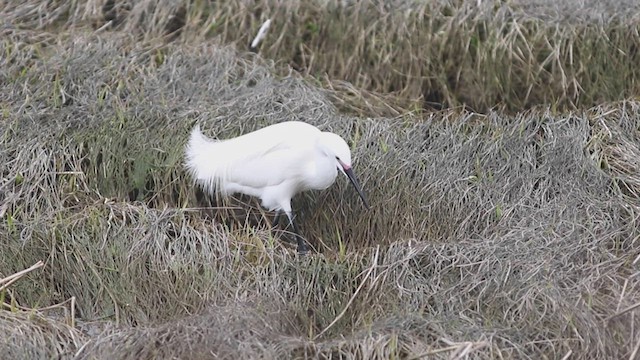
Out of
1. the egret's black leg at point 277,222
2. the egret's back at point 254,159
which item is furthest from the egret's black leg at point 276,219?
the egret's back at point 254,159

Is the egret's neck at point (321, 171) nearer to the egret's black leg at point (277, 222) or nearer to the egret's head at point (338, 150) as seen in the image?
the egret's head at point (338, 150)

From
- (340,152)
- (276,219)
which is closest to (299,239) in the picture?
A: (276,219)

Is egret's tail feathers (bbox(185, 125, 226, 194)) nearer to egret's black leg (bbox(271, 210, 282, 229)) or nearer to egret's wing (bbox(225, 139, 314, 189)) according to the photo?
egret's wing (bbox(225, 139, 314, 189))

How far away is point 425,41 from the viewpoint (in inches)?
189

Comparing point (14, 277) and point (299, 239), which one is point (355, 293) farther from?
point (14, 277)

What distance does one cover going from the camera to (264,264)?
365 cm

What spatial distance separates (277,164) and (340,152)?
242mm

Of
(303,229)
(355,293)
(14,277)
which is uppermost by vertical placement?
(14,277)

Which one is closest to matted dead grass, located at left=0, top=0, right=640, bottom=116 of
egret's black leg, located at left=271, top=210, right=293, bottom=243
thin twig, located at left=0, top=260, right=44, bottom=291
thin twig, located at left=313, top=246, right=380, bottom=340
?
egret's black leg, located at left=271, top=210, right=293, bottom=243

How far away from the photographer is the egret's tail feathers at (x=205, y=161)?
3887mm

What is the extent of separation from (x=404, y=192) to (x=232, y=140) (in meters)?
0.65

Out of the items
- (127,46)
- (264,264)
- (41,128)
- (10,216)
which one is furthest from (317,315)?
(127,46)

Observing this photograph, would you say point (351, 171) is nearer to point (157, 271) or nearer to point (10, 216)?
point (157, 271)

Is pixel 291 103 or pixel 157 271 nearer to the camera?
pixel 157 271
